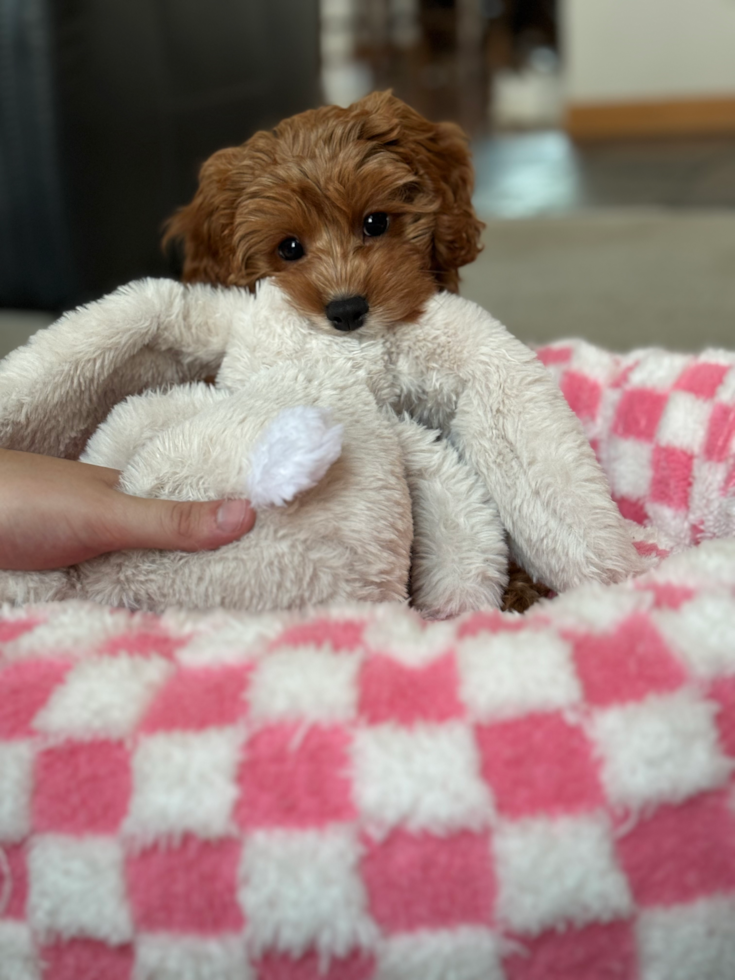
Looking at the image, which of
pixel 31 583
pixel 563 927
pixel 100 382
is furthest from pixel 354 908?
pixel 100 382

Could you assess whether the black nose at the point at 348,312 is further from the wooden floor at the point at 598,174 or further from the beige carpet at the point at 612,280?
the wooden floor at the point at 598,174

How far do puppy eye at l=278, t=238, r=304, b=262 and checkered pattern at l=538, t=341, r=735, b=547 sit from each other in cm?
41

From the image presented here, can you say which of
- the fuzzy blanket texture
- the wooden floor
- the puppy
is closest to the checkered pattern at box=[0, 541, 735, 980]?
the fuzzy blanket texture

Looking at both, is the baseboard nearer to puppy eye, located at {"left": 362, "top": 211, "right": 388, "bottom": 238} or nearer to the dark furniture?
the dark furniture

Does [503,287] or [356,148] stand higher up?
[356,148]

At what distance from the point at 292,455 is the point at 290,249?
272 mm

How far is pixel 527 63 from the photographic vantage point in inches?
265

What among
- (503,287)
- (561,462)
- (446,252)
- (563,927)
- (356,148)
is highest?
(356,148)

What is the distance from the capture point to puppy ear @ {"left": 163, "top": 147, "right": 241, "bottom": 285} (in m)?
0.88

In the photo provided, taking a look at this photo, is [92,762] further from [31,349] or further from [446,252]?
[446,252]

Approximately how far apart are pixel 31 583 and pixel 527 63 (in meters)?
6.89

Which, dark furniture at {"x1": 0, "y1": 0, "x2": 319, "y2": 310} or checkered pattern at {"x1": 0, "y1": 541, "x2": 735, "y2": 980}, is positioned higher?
dark furniture at {"x1": 0, "y1": 0, "x2": 319, "y2": 310}

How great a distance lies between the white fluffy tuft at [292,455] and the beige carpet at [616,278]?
130 centimetres

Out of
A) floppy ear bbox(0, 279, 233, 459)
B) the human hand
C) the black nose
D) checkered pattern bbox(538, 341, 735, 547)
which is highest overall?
the black nose
